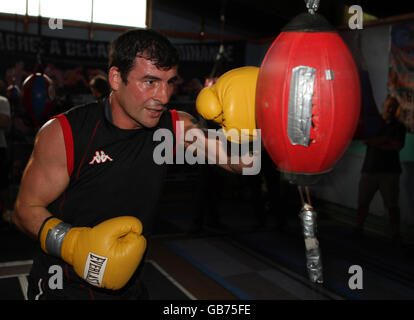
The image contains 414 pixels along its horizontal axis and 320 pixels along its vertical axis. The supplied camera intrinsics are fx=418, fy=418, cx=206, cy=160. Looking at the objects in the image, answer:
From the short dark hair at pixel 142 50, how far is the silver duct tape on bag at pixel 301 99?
515mm

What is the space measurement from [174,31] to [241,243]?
4664 mm

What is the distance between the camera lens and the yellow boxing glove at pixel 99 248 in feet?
4.46

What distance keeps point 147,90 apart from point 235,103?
1.06 ft

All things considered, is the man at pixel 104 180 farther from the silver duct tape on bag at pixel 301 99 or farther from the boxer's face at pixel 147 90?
the silver duct tape on bag at pixel 301 99

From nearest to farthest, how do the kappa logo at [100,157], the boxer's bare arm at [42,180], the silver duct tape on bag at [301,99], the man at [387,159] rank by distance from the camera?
the silver duct tape on bag at [301,99] → the boxer's bare arm at [42,180] → the kappa logo at [100,157] → the man at [387,159]

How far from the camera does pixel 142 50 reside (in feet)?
4.91

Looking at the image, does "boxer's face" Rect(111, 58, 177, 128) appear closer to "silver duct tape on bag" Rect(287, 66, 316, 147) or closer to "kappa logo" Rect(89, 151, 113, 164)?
"kappa logo" Rect(89, 151, 113, 164)

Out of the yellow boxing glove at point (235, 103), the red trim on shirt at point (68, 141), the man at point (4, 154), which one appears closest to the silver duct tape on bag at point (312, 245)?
the yellow boxing glove at point (235, 103)

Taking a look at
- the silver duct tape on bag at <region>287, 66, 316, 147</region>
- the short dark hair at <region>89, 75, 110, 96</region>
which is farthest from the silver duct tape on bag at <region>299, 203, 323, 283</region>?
the short dark hair at <region>89, 75, 110, 96</region>

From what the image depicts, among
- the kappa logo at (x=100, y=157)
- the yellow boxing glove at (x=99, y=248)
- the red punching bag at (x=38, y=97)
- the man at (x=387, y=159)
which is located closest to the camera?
the yellow boxing glove at (x=99, y=248)

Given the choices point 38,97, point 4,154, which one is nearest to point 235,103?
point 38,97

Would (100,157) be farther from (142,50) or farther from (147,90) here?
(142,50)

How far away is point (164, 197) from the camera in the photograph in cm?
666

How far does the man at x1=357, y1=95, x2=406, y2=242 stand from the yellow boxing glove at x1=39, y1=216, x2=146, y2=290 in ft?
10.9
